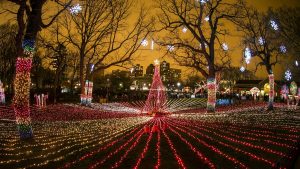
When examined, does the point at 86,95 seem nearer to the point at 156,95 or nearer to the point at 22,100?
the point at 156,95

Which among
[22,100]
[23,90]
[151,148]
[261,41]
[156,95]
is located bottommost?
[151,148]

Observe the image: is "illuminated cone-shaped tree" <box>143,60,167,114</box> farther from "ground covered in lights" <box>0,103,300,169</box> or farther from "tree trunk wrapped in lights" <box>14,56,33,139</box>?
"tree trunk wrapped in lights" <box>14,56,33,139</box>

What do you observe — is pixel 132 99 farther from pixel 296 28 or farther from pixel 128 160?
pixel 128 160

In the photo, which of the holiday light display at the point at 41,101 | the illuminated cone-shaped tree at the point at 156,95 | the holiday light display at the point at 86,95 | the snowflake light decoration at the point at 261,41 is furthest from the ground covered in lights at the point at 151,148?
the holiday light display at the point at 86,95

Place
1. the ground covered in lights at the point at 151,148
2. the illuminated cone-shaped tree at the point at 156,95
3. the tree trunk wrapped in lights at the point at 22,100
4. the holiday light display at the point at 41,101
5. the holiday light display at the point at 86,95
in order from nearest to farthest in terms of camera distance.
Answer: the ground covered in lights at the point at 151,148 < the tree trunk wrapped in lights at the point at 22,100 < the illuminated cone-shaped tree at the point at 156,95 < the holiday light display at the point at 41,101 < the holiday light display at the point at 86,95

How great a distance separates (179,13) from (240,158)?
19.3 metres

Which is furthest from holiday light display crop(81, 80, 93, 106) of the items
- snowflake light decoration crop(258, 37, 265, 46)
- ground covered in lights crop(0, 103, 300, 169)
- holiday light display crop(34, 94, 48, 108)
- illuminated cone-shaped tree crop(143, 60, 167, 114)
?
ground covered in lights crop(0, 103, 300, 169)

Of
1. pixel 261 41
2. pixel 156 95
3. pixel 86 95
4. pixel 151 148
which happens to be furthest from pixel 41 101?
pixel 151 148

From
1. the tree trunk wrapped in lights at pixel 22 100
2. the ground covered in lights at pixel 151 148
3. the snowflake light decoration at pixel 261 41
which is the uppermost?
the snowflake light decoration at pixel 261 41

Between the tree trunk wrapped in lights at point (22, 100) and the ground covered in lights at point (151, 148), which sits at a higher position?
the tree trunk wrapped in lights at point (22, 100)

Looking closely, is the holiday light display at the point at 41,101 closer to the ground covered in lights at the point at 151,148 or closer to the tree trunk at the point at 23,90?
the ground covered in lights at the point at 151,148

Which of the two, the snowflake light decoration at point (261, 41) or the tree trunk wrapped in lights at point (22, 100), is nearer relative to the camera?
the tree trunk wrapped in lights at point (22, 100)

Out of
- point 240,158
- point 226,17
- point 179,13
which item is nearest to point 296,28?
point 226,17

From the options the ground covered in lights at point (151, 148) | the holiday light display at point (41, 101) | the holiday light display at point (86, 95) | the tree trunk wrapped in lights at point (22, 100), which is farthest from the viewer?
the holiday light display at point (86, 95)
